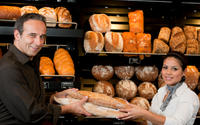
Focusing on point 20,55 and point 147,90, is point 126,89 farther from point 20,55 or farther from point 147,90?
point 20,55

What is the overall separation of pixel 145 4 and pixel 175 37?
553mm

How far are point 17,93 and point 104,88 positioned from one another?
1541 mm

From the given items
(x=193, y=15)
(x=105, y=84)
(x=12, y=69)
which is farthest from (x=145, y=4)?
(x=12, y=69)

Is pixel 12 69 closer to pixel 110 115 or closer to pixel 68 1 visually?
pixel 110 115

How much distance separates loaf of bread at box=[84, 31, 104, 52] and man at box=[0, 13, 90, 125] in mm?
1047

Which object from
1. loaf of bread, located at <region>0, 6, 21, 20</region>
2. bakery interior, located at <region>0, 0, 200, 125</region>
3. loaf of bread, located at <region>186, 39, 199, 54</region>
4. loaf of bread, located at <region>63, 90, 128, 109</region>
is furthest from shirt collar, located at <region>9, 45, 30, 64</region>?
loaf of bread, located at <region>186, 39, 199, 54</region>

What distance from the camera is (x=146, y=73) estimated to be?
304 cm

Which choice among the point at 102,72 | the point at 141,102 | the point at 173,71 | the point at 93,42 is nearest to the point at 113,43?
the point at 93,42

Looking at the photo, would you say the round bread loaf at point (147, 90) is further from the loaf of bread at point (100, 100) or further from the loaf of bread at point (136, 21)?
the loaf of bread at point (100, 100)

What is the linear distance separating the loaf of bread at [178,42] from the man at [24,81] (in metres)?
1.77

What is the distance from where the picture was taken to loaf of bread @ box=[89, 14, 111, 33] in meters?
2.88

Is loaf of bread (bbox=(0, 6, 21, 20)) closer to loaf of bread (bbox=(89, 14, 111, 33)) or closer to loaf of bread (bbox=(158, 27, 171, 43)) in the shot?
loaf of bread (bbox=(89, 14, 111, 33))

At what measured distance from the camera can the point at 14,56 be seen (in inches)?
63.5

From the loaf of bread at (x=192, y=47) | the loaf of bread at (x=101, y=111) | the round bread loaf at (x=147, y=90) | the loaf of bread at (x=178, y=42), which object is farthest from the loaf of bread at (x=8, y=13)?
the loaf of bread at (x=192, y=47)
